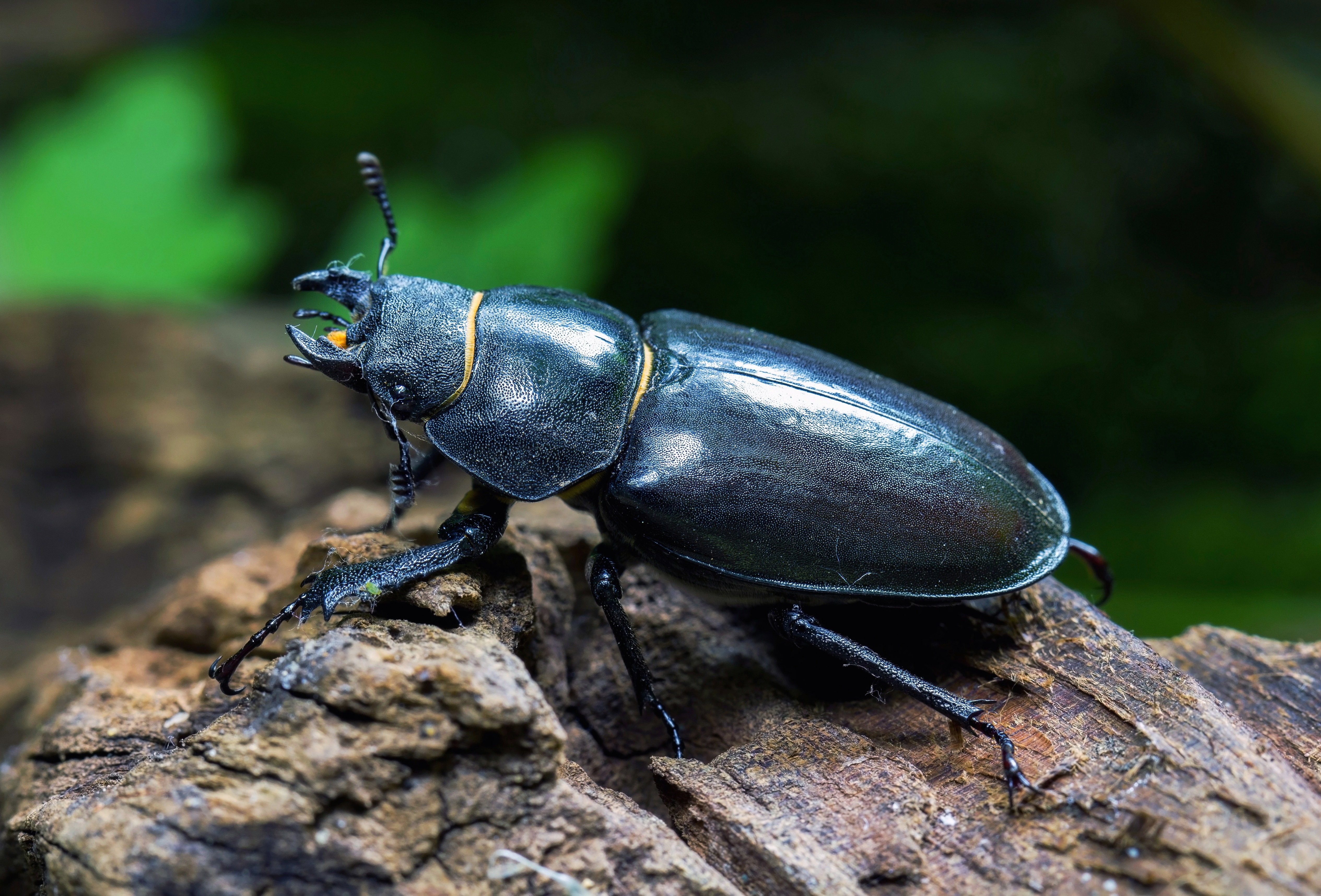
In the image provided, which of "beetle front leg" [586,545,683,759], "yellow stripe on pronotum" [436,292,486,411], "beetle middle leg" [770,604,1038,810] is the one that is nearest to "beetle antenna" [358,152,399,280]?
"yellow stripe on pronotum" [436,292,486,411]

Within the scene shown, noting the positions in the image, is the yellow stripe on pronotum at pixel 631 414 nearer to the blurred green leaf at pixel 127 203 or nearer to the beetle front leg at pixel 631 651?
the beetle front leg at pixel 631 651

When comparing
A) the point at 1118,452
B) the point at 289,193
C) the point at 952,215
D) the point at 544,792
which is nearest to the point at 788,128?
the point at 952,215

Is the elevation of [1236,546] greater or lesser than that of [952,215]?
lesser

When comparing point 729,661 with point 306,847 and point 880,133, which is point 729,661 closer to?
point 306,847

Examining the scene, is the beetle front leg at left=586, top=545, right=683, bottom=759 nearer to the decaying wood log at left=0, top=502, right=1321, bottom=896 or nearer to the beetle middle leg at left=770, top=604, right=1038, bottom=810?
the decaying wood log at left=0, top=502, right=1321, bottom=896

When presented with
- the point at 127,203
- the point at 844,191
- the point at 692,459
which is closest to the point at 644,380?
the point at 692,459

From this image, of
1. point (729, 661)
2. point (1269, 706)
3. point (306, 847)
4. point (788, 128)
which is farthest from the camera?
point (788, 128)
